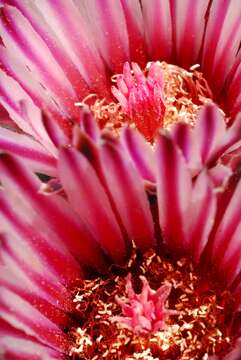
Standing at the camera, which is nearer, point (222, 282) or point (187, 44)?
point (222, 282)

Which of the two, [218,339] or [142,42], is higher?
[142,42]

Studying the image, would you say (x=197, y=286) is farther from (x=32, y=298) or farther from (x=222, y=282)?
(x=32, y=298)

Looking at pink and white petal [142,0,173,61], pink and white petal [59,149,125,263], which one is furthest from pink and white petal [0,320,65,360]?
pink and white petal [142,0,173,61]

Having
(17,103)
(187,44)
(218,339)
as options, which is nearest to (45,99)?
(17,103)

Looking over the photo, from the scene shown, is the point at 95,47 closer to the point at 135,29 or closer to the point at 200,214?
the point at 135,29

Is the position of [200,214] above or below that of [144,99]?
below

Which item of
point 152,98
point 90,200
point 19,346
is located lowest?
point 19,346

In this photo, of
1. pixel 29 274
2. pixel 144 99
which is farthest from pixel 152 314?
pixel 144 99
